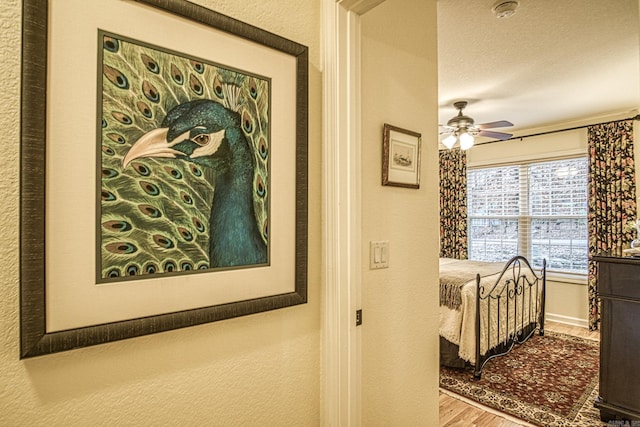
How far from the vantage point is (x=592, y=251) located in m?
4.21

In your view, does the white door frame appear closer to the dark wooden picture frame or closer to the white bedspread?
the dark wooden picture frame

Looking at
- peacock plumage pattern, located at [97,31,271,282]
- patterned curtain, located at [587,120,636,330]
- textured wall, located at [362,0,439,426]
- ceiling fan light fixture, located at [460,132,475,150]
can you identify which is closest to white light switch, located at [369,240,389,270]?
textured wall, located at [362,0,439,426]


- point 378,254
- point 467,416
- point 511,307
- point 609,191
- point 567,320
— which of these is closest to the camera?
point 378,254

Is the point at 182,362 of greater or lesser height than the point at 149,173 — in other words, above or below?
below

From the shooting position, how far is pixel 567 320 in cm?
452

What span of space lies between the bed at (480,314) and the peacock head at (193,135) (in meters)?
2.50

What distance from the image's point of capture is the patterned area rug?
2.40m

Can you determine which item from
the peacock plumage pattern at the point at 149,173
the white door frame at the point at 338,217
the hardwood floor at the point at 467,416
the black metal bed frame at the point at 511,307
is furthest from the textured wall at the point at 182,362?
the black metal bed frame at the point at 511,307

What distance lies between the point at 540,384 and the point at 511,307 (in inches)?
30.0

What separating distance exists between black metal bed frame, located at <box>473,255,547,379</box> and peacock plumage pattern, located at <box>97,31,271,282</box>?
99.0 inches

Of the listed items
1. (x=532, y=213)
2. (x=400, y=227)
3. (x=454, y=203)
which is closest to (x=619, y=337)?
(x=400, y=227)

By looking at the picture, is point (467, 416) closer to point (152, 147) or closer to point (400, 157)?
point (400, 157)

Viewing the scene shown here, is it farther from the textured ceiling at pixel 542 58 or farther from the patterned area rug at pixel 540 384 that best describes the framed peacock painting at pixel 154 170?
the patterned area rug at pixel 540 384

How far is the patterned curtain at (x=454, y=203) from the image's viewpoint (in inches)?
211
